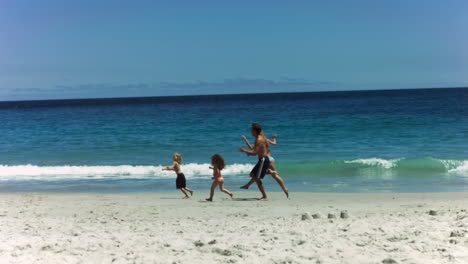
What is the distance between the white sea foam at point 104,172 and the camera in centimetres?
1439

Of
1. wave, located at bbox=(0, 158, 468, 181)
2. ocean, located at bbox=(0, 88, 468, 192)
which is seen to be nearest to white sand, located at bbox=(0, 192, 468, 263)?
ocean, located at bbox=(0, 88, 468, 192)

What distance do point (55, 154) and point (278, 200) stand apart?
13.5 metres

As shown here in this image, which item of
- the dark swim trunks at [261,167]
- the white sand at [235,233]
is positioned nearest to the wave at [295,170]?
the dark swim trunks at [261,167]

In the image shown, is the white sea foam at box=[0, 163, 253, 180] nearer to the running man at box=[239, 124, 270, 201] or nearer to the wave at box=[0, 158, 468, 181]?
the wave at box=[0, 158, 468, 181]

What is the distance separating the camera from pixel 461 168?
14102 mm

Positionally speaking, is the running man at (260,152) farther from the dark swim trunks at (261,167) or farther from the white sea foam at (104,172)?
the white sea foam at (104,172)

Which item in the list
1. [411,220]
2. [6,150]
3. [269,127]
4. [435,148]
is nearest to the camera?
[411,220]

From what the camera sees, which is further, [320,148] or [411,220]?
[320,148]

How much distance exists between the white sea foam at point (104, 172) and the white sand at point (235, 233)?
5.32 meters

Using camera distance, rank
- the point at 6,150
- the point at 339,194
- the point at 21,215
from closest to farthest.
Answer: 1. the point at 21,215
2. the point at 339,194
3. the point at 6,150

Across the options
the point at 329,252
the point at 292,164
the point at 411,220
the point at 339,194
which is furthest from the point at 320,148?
the point at 329,252

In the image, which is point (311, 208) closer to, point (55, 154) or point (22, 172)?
point (22, 172)

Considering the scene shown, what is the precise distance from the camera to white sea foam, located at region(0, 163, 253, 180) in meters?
14.4

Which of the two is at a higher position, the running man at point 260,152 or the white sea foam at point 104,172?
the running man at point 260,152
